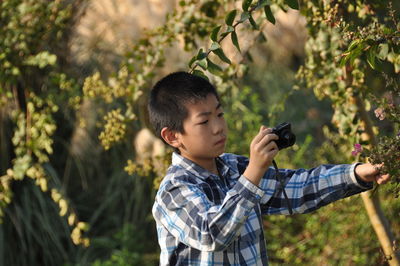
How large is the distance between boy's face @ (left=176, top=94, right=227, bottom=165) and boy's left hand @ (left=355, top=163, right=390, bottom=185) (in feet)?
1.42

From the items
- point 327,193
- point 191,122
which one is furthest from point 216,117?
point 327,193

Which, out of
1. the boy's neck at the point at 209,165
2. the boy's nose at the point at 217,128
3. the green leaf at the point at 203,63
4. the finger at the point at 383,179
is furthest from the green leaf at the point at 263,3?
the finger at the point at 383,179

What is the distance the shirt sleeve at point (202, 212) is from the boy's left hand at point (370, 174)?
0.41 meters

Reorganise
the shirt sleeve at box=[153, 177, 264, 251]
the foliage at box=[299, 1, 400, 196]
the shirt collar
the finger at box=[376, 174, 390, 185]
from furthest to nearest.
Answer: the foliage at box=[299, 1, 400, 196] < the shirt collar < the finger at box=[376, 174, 390, 185] < the shirt sleeve at box=[153, 177, 264, 251]

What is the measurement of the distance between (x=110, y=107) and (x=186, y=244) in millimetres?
3499

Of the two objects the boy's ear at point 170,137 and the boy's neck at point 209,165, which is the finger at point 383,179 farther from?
the boy's ear at point 170,137

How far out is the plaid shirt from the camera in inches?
81.2

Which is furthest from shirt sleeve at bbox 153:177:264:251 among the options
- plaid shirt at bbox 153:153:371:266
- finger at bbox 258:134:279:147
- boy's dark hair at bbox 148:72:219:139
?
boy's dark hair at bbox 148:72:219:139

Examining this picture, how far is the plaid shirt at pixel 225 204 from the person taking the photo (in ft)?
6.77

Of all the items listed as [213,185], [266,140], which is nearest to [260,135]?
[266,140]

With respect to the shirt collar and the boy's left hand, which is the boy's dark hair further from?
the boy's left hand

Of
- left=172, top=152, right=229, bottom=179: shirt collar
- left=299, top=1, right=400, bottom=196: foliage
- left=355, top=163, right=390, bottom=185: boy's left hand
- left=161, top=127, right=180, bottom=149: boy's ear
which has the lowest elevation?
left=355, top=163, right=390, bottom=185: boy's left hand

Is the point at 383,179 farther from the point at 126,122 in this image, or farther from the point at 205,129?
the point at 126,122

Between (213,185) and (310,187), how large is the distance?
0.34 meters
